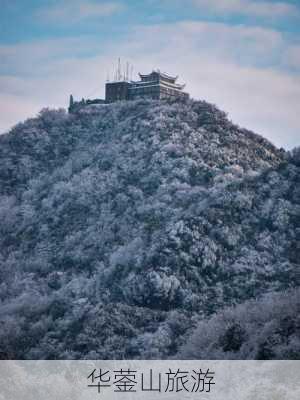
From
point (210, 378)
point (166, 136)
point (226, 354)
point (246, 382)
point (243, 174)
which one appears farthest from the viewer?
point (166, 136)

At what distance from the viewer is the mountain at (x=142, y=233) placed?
39.7 m

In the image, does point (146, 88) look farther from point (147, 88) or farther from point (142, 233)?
point (142, 233)

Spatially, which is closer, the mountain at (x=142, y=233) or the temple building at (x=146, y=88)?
the mountain at (x=142, y=233)

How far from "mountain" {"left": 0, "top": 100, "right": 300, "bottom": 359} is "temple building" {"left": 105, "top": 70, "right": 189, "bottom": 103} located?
15.6 ft

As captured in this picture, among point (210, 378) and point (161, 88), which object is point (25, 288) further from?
point (161, 88)

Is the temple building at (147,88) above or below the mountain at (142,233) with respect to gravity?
above

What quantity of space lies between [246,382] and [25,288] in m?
27.2

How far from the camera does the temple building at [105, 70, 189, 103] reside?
8481 cm

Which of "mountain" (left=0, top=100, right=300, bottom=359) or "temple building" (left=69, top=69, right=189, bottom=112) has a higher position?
"temple building" (left=69, top=69, right=189, bottom=112)

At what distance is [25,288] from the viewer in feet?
163

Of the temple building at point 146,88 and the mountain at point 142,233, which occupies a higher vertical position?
the temple building at point 146,88

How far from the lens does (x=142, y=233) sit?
2085 inches

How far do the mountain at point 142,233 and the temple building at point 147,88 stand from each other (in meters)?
4.77

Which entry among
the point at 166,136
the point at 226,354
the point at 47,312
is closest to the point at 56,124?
the point at 166,136
